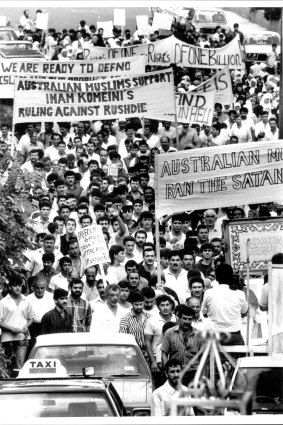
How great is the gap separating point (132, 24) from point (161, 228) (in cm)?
3466

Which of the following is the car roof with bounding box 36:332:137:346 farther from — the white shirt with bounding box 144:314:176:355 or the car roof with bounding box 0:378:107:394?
the car roof with bounding box 0:378:107:394

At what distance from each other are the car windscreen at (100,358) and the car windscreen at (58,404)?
264cm

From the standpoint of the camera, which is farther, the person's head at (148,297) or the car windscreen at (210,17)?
the car windscreen at (210,17)

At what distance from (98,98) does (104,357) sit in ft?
29.0

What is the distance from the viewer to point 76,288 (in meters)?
14.2

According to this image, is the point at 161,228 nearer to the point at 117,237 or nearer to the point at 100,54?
the point at 117,237

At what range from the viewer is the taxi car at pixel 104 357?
1198cm

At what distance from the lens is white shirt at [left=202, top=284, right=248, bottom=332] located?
13.8 meters

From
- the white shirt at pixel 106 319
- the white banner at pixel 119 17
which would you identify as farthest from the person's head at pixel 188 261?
the white banner at pixel 119 17

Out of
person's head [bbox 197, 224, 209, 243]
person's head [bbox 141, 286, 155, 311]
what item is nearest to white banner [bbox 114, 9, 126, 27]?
person's head [bbox 197, 224, 209, 243]

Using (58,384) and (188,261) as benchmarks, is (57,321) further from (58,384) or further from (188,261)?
(58,384)

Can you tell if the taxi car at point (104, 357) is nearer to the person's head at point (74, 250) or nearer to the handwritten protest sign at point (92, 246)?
the handwritten protest sign at point (92, 246)

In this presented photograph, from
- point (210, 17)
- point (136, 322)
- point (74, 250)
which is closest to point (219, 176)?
point (74, 250)

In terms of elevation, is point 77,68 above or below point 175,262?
above
